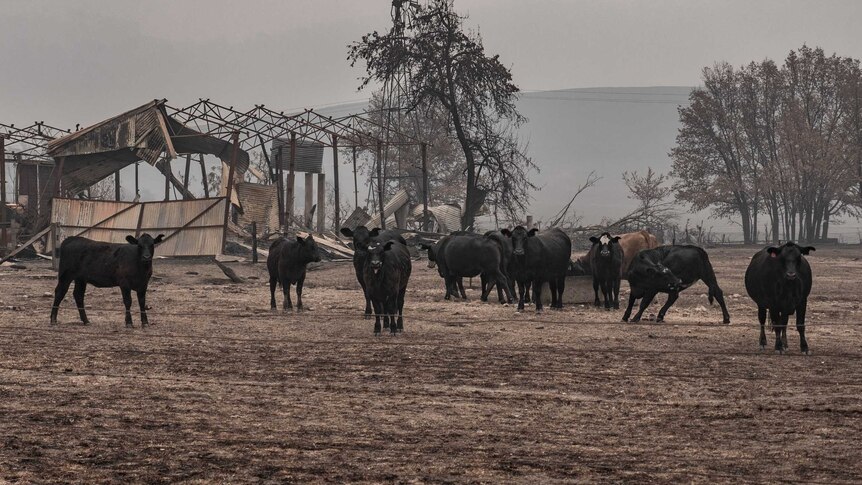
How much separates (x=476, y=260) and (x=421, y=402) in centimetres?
1219

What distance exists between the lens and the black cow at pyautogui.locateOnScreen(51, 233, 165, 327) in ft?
52.5

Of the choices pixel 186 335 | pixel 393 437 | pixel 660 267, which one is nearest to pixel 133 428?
pixel 393 437

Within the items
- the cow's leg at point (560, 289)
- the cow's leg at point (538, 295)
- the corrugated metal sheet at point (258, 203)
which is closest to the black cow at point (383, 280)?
the cow's leg at point (538, 295)

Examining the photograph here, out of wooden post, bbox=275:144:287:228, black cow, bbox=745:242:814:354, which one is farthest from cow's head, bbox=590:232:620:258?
wooden post, bbox=275:144:287:228

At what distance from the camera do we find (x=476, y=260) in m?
21.7

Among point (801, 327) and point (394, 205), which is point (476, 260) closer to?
point (801, 327)

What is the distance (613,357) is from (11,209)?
34.2m

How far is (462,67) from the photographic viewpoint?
146 ft

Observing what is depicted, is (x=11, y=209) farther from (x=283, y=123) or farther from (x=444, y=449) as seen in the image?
(x=444, y=449)

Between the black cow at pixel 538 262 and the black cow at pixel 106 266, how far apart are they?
6851 millimetres

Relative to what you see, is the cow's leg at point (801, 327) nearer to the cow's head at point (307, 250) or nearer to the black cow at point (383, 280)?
the black cow at point (383, 280)

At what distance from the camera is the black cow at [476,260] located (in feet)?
70.8

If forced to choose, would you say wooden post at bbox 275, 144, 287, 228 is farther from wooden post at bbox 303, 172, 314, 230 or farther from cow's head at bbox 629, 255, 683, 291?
cow's head at bbox 629, 255, 683, 291

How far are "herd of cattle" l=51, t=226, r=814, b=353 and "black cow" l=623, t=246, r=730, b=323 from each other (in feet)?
0.05
